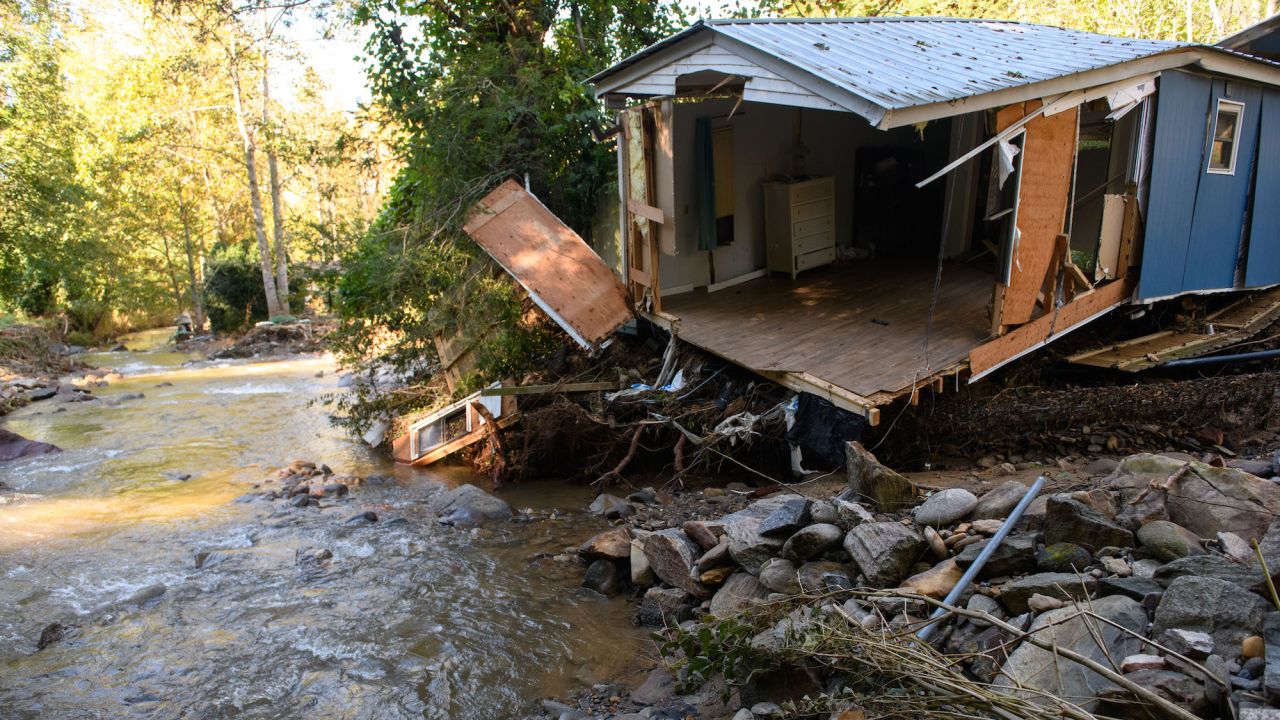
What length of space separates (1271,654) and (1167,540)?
1149mm

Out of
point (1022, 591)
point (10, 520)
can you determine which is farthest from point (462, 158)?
point (1022, 591)

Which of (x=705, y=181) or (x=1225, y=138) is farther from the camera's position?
(x=705, y=181)

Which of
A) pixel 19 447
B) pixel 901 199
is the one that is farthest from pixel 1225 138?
pixel 19 447

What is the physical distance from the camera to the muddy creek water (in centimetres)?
545

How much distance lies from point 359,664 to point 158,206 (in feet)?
74.0

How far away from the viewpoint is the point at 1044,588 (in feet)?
13.5

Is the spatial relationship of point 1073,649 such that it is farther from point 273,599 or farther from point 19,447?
point 19,447

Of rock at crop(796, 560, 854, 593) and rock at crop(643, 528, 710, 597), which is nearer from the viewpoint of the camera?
rock at crop(796, 560, 854, 593)

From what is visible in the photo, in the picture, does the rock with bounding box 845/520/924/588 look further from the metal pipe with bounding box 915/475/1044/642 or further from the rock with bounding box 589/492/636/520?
the rock with bounding box 589/492/636/520

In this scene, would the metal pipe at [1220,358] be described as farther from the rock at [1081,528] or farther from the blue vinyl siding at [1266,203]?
the rock at [1081,528]

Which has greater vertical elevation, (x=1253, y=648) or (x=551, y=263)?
(x=551, y=263)

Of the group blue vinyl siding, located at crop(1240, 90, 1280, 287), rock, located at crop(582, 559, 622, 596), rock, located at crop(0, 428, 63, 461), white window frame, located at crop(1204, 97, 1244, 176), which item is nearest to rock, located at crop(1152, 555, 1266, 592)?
rock, located at crop(582, 559, 622, 596)

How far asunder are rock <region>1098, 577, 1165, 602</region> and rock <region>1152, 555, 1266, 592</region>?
A: 6 cm

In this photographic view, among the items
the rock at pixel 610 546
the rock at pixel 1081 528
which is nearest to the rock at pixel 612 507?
the rock at pixel 610 546
